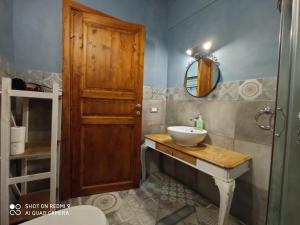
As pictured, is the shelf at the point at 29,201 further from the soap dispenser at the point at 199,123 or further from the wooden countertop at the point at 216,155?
the soap dispenser at the point at 199,123

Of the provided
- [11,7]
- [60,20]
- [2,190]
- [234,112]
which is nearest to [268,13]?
[234,112]

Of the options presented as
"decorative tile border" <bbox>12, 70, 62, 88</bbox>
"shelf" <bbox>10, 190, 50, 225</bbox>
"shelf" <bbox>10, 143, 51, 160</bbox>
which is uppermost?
"decorative tile border" <bbox>12, 70, 62, 88</bbox>

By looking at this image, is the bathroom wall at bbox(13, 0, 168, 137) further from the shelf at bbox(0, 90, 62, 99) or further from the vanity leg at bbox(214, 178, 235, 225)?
the vanity leg at bbox(214, 178, 235, 225)

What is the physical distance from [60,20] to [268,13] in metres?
1.96

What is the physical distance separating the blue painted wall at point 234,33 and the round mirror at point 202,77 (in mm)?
94

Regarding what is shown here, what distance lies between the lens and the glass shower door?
0.85 m

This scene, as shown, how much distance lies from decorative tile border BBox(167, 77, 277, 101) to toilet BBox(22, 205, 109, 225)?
1413 millimetres

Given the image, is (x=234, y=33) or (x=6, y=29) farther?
(x=234, y=33)

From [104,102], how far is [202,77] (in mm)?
1171

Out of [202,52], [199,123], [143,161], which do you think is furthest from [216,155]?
[202,52]

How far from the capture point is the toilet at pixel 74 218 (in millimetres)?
730

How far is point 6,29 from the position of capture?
4.57 feet

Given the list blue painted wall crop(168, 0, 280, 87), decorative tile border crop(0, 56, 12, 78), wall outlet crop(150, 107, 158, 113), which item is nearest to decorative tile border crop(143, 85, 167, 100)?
wall outlet crop(150, 107, 158, 113)

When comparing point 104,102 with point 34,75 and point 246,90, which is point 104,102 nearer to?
point 34,75
